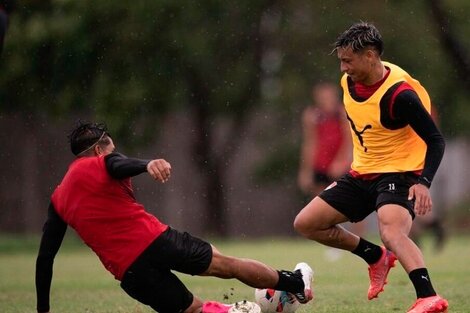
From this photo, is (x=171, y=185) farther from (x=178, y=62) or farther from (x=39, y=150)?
(x=178, y=62)

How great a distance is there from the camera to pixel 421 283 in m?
7.53

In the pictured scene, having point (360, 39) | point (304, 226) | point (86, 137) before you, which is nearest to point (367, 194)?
point (304, 226)

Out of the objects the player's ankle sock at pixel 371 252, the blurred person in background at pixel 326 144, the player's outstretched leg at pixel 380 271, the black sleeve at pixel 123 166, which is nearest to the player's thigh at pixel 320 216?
the player's ankle sock at pixel 371 252

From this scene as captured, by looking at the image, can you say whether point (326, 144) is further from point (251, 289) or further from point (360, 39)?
point (360, 39)

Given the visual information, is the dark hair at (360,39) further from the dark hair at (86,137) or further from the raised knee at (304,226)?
the dark hair at (86,137)

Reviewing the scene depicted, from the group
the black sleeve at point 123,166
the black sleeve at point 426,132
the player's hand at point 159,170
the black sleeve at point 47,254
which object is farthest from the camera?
the black sleeve at point 426,132

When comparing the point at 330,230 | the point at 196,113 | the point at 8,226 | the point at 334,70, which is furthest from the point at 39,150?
the point at 330,230

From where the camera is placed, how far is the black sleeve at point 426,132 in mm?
7617

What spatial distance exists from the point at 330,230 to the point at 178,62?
1409cm

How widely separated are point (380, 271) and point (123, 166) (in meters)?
2.63

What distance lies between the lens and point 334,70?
23.1 m

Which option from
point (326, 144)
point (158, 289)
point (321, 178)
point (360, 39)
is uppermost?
point (360, 39)

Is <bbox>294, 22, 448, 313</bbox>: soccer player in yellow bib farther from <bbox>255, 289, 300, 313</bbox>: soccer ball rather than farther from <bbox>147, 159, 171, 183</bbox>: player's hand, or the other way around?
<bbox>147, 159, 171, 183</bbox>: player's hand

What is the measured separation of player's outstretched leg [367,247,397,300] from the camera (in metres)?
8.58
